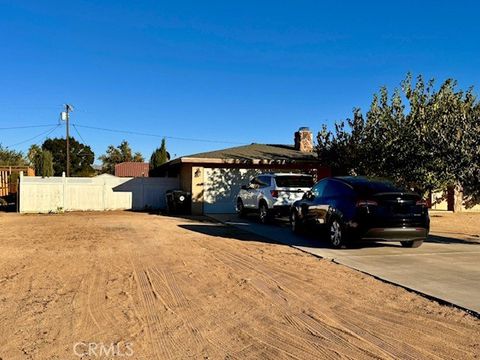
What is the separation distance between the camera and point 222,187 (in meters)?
21.1

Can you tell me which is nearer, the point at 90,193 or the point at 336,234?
the point at 336,234

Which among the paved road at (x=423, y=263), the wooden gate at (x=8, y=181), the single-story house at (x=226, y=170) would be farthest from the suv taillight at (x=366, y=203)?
the wooden gate at (x=8, y=181)

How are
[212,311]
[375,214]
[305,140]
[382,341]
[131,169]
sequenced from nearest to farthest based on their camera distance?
1. [382,341]
2. [212,311]
3. [375,214]
4. [305,140]
5. [131,169]

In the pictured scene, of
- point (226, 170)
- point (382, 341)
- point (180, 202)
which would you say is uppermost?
point (226, 170)

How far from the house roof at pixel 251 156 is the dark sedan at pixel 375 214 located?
34.2 ft

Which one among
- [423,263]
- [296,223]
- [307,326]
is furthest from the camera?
[296,223]

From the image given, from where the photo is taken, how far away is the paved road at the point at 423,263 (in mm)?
6180

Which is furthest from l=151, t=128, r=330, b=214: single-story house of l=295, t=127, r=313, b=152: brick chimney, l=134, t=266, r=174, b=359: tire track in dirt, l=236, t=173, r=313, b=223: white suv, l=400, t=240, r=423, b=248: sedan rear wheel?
l=134, t=266, r=174, b=359: tire track in dirt

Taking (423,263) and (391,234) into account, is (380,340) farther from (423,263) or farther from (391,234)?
(391,234)

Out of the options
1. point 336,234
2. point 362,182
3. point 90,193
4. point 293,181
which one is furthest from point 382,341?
point 90,193

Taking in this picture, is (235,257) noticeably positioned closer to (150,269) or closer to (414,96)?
(150,269)

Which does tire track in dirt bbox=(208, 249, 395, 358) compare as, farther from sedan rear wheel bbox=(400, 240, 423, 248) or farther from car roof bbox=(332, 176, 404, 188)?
sedan rear wheel bbox=(400, 240, 423, 248)

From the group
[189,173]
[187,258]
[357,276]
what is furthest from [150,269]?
[189,173]

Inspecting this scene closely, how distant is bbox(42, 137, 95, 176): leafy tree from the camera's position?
6925 centimetres
